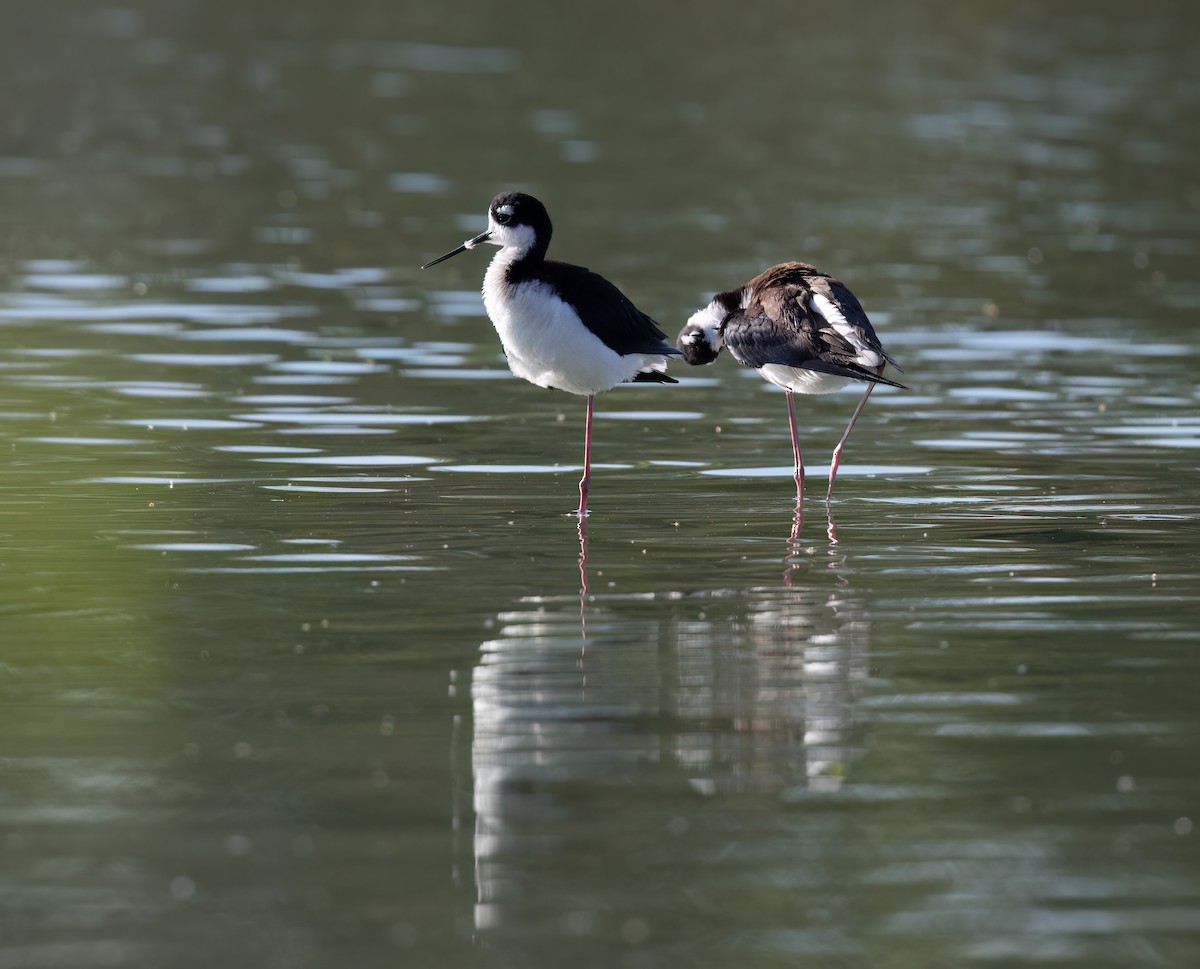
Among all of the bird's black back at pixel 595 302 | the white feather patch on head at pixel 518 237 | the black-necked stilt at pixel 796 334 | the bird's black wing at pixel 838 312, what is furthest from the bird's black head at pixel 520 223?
the bird's black wing at pixel 838 312

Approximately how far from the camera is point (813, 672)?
31.6 feet

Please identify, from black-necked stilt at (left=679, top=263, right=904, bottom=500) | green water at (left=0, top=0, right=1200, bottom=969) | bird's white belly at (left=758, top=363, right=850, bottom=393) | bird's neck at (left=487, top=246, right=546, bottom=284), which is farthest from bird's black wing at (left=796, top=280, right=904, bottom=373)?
bird's neck at (left=487, top=246, right=546, bottom=284)

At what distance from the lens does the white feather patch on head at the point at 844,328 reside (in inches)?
515

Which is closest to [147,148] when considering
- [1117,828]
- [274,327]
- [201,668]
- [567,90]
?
[567,90]

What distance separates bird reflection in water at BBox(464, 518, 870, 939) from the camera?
24.5ft

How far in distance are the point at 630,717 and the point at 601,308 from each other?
4919 mm

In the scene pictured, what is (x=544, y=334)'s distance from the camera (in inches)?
527

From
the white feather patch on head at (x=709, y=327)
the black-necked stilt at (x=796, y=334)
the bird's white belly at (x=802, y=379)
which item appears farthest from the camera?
the white feather patch on head at (x=709, y=327)

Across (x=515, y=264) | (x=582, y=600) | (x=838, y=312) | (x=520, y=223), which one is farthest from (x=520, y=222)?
(x=582, y=600)

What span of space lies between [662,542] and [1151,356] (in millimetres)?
8253

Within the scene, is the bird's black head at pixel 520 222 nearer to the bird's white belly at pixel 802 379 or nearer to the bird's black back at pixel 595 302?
the bird's black back at pixel 595 302

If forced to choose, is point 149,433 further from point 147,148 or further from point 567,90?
point 567,90

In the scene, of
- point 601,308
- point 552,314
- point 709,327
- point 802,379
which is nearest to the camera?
point 552,314

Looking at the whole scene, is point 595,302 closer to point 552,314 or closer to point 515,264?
point 552,314
